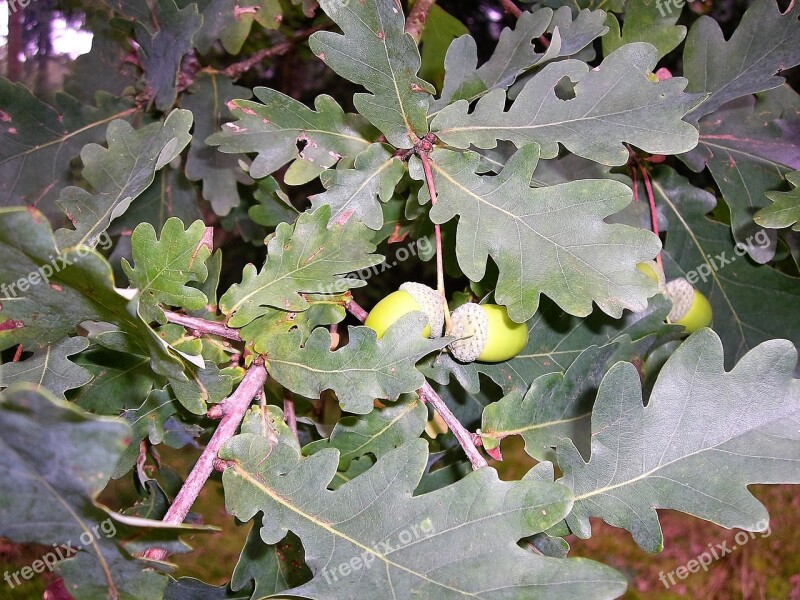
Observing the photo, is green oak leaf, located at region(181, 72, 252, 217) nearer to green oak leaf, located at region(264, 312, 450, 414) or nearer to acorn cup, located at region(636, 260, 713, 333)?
green oak leaf, located at region(264, 312, 450, 414)

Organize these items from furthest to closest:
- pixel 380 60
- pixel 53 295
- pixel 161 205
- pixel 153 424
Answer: pixel 161 205, pixel 153 424, pixel 380 60, pixel 53 295

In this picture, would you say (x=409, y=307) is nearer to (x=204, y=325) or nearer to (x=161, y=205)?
(x=204, y=325)

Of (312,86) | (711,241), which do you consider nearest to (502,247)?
(711,241)

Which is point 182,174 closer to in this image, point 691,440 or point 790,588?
point 691,440

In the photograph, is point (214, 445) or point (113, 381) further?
point (113, 381)

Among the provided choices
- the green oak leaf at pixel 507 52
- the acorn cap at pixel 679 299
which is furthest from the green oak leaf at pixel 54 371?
the acorn cap at pixel 679 299

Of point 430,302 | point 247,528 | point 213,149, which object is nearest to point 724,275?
point 430,302
